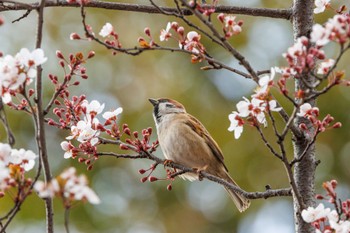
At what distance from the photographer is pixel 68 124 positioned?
314cm

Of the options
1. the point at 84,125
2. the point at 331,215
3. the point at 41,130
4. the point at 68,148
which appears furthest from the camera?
the point at 68,148

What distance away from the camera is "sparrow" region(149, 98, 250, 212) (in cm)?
439

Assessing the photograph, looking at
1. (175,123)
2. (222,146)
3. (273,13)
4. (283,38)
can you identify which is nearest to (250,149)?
(222,146)

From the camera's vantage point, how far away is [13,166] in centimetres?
233

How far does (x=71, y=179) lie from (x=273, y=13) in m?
1.84

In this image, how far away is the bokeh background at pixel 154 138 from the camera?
798 cm

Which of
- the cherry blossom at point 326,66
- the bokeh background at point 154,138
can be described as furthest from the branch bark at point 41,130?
the bokeh background at point 154,138

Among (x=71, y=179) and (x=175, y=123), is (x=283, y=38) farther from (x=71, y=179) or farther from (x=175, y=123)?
(x=71, y=179)

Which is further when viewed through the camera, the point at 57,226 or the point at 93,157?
the point at 57,226

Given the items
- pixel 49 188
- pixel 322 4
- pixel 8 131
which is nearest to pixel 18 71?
pixel 8 131

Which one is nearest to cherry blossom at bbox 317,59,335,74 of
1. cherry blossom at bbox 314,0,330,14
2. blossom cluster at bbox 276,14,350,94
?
blossom cluster at bbox 276,14,350,94

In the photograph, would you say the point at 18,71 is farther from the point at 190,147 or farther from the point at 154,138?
the point at 154,138

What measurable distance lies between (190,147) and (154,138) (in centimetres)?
302

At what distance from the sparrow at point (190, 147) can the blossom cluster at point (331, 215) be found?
1.74 metres
